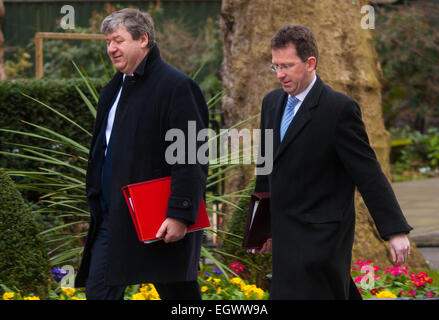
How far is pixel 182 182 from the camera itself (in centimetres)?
346

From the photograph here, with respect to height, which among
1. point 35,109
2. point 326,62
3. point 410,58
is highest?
point 410,58

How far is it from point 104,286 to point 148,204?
0.44 meters

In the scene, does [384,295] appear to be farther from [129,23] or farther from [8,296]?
[129,23]

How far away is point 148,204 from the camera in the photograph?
11.4 ft

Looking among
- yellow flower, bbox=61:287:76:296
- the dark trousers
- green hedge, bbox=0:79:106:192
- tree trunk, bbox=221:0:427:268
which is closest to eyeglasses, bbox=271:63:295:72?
the dark trousers

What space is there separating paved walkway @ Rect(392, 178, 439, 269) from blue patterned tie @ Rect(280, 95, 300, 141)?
14.2ft

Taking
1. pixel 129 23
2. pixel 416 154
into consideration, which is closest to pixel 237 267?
pixel 129 23

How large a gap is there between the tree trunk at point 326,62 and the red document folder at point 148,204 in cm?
308

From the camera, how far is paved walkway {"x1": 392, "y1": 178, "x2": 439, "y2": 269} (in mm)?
8685

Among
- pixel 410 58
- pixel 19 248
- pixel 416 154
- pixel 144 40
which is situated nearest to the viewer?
pixel 144 40

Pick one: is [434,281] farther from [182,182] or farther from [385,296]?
[182,182]

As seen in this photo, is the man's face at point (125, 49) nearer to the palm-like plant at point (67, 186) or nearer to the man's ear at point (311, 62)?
the man's ear at point (311, 62)

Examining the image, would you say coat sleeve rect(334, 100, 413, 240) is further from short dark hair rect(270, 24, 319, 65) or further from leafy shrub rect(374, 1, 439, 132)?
leafy shrub rect(374, 1, 439, 132)
